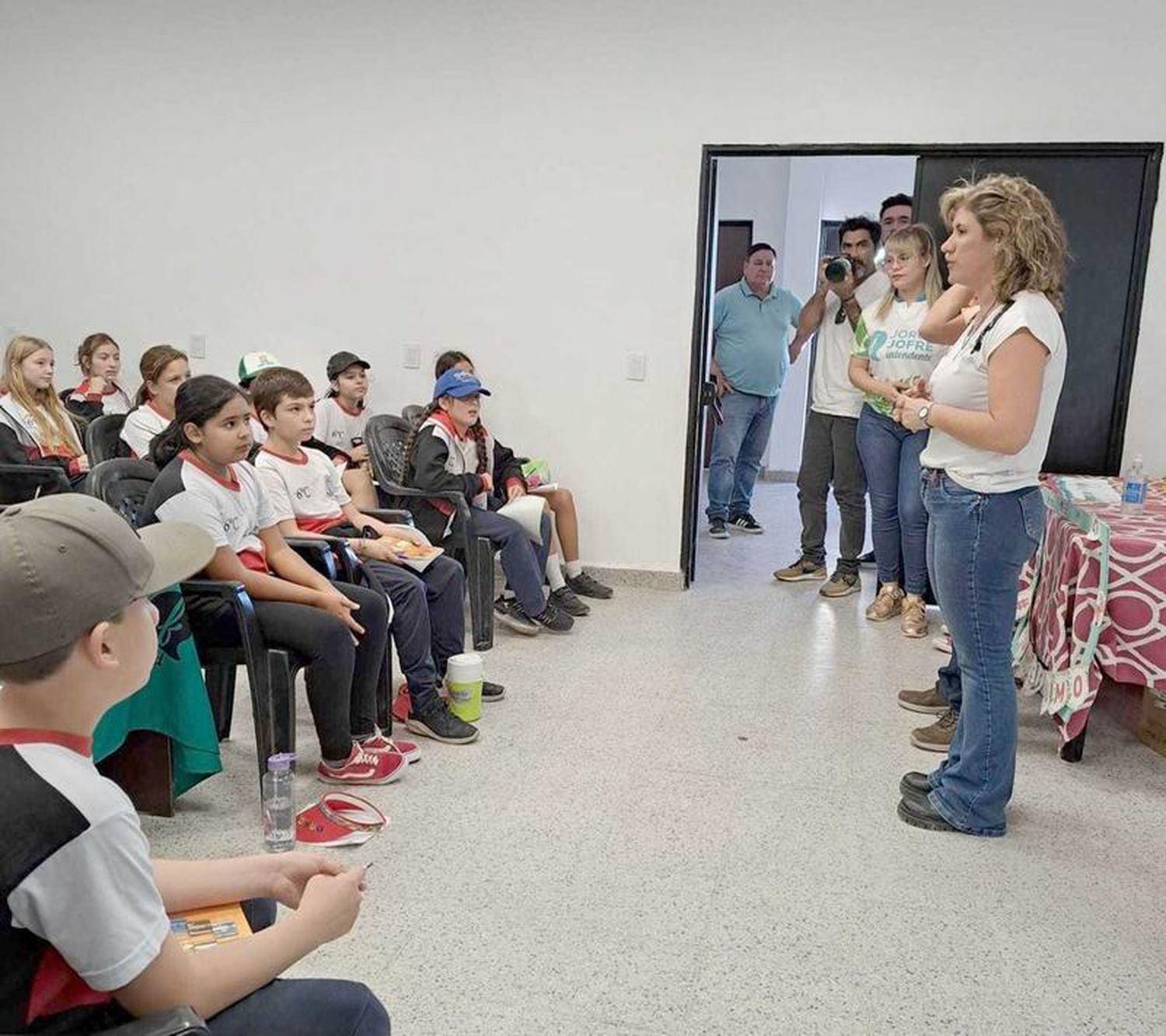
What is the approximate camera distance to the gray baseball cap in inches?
38.8

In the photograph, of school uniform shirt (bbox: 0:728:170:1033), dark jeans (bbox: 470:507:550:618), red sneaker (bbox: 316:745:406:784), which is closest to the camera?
school uniform shirt (bbox: 0:728:170:1033)

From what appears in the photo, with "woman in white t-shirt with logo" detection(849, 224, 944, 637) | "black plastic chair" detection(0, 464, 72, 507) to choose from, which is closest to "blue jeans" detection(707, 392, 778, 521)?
"woman in white t-shirt with logo" detection(849, 224, 944, 637)

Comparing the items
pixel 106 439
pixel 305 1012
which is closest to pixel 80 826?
pixel 305 1012

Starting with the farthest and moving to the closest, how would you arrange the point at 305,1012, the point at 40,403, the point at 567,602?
the point at 567,602
the point at 40,403
the point at 305,1012

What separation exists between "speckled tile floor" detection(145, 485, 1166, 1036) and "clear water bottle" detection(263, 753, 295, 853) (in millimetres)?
78

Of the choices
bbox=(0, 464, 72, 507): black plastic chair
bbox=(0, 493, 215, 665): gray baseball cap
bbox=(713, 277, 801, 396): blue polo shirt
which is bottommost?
bbox=(0, 464, 72, 507): black plastic chair

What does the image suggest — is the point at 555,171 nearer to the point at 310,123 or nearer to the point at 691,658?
the point at 310,123

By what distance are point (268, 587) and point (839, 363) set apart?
3138mm

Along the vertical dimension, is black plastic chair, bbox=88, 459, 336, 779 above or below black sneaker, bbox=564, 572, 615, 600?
above

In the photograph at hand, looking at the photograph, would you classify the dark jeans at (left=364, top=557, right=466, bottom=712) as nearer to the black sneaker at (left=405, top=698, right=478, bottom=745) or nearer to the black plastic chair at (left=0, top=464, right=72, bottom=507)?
the black sneaker at (left=405, top=698, right=478, bottom=745)

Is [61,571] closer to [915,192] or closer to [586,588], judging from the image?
[586,588]

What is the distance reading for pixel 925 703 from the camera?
336 centimetres

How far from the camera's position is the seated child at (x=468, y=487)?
152 inches

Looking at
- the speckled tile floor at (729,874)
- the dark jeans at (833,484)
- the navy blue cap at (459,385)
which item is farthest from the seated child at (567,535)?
the dark jeans at (833,484)
